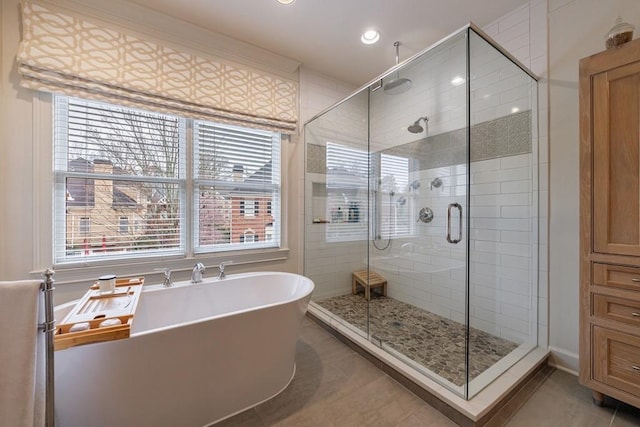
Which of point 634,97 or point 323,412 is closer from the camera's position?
point 634,97

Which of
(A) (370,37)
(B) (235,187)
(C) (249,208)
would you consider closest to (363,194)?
(C) (249,208)

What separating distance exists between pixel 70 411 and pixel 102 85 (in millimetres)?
2067

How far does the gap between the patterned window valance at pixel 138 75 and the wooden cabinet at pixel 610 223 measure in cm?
239

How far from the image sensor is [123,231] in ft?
7.03

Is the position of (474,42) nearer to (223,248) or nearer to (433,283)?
(433,283)

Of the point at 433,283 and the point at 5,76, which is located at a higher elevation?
the point at 5,76

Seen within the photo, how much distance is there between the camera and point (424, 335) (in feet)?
7.58

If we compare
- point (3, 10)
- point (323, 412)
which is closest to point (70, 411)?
point (323, 412)

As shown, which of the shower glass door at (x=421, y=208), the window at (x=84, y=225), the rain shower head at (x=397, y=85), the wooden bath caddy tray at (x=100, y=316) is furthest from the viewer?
the rain shower head at (x=397, y=85)

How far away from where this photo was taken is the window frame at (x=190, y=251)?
1.95 meters

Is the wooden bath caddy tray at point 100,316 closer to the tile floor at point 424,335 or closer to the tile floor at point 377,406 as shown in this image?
the tile floor at point 377,406

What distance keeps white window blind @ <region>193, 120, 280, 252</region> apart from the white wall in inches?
95.4

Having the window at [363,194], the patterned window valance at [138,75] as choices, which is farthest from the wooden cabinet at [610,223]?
the patterned window valance at [138,75]

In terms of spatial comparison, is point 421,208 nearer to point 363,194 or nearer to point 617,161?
point 363,194
